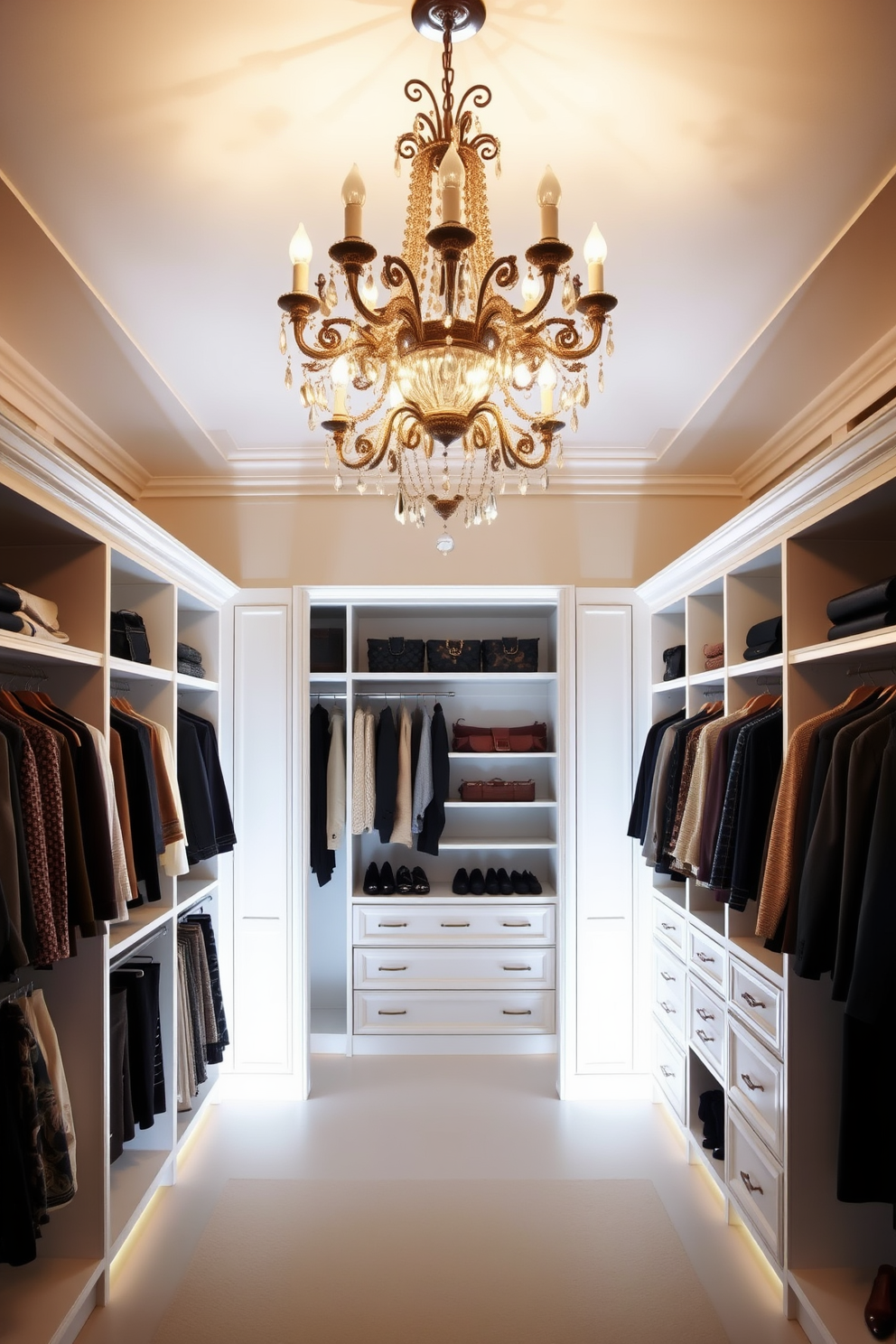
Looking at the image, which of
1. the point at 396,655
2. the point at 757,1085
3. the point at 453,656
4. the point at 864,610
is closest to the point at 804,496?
the point at 864,610

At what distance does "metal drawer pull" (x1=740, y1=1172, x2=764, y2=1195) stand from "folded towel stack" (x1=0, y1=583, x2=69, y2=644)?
8.48 feet

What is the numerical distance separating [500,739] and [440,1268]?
2.44 m

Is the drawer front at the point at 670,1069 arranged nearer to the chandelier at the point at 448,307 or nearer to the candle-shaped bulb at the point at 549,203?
the chandelier at the point at 448,307

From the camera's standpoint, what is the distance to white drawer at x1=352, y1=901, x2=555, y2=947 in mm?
4465

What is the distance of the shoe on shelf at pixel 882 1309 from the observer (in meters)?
2.13

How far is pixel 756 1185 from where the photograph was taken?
2.68 m

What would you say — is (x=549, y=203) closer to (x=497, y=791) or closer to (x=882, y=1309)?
(x=882, y=1309)

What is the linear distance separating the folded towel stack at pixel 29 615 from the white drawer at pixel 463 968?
2651 millimetres

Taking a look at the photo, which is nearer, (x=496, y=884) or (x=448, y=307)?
(x=448, y=307)

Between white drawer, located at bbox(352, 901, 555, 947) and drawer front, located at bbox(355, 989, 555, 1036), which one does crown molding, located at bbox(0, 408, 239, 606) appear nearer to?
white drawer, located at bbox(352, 901, 555, 947)

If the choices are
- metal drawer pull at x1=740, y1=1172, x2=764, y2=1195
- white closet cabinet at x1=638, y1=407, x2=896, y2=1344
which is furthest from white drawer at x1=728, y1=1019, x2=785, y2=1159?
metal drawer pull at x1=740, y1=1172, x2=764, y2=1195

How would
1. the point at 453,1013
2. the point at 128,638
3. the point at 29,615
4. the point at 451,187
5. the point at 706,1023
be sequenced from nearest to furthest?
the point at 451,187
the point at 29,615
the point at 128,638
the point at 706,1023
the point at 453,1013

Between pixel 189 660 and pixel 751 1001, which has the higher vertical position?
pixel 189 660

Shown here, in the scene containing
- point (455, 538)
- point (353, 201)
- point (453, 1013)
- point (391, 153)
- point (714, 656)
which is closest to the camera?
point (353, 201)
